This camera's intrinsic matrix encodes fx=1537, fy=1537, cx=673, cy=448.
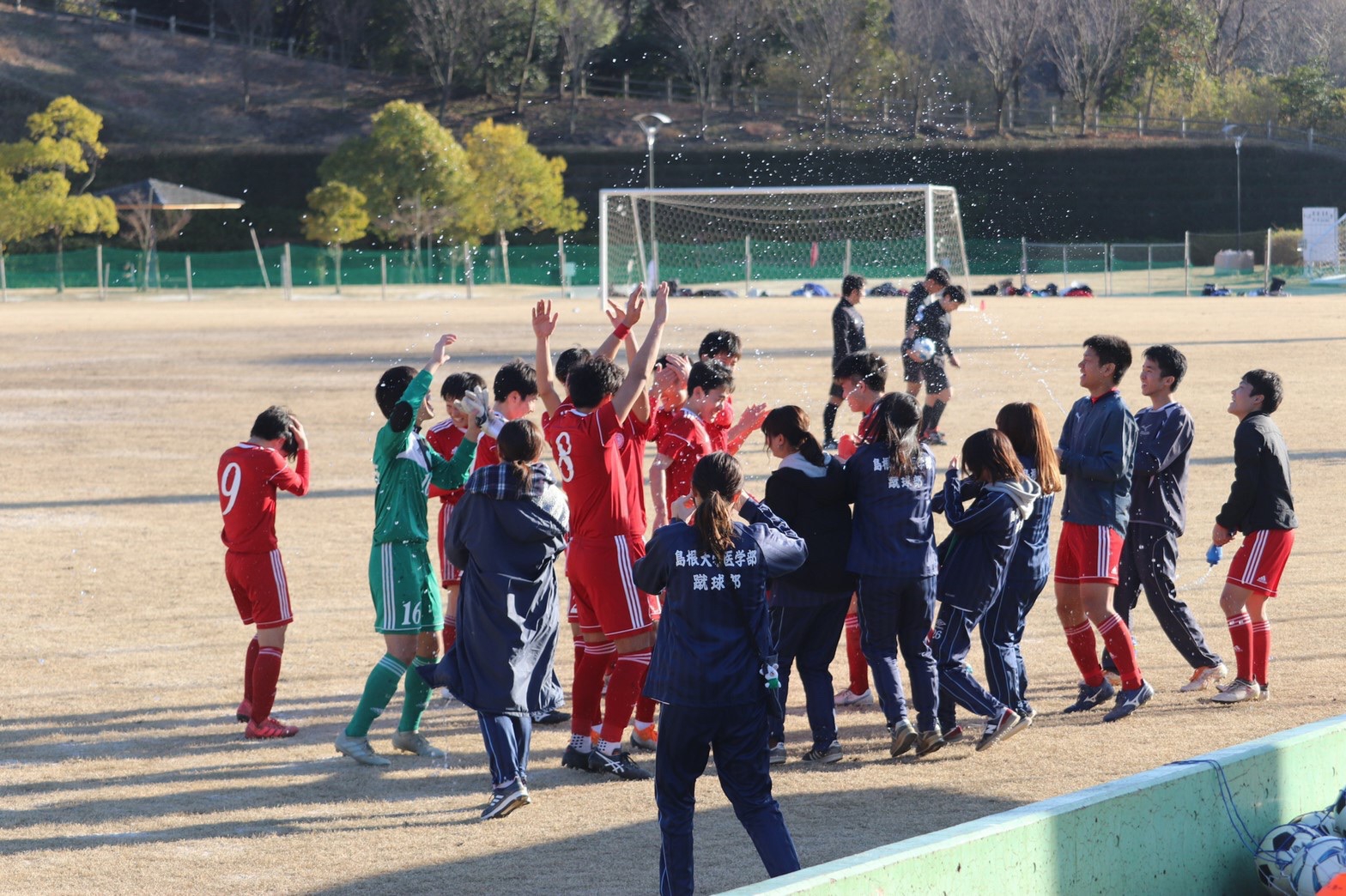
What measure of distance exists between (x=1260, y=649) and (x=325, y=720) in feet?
13.7

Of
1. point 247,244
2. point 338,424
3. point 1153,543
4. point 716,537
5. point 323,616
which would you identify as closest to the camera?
point 716,537

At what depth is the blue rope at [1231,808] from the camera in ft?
15.6

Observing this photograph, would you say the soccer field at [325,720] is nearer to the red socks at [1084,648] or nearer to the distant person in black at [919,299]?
the red socks at [1084,648]

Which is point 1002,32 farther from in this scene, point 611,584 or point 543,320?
point 611,584

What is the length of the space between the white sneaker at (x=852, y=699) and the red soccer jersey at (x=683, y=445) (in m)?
1.34

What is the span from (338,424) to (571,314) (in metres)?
18.2

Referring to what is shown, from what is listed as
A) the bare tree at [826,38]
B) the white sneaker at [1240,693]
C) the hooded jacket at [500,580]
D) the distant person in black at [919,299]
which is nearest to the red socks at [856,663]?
the white sneaker at [1240,693]

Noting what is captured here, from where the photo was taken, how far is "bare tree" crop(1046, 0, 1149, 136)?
58.3 metres

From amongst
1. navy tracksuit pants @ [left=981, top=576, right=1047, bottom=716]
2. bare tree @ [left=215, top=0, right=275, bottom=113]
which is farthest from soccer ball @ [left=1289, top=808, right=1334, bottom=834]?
bare tree @ [left=215, top=0, right=275, bottom=113]

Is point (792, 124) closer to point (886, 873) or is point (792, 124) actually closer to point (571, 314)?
point (571, 314)

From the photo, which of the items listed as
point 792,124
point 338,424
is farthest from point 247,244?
point 338,424

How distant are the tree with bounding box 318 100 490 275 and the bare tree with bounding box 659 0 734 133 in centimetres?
1157

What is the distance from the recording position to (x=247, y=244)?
192ft

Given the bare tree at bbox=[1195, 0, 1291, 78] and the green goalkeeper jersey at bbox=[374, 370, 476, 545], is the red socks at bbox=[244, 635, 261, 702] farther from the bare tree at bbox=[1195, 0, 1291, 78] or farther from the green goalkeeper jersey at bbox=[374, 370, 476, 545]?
the bare tree at bbox=[1195, 0, 1291, 78]
